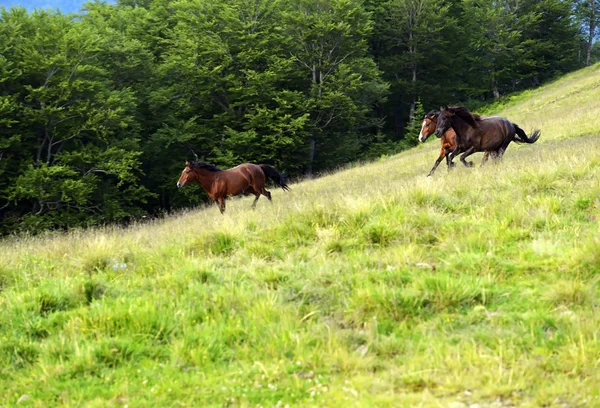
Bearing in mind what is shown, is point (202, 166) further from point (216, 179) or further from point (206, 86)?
point (206, 86)

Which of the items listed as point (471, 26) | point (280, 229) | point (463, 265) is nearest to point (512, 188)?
point (463, 265)

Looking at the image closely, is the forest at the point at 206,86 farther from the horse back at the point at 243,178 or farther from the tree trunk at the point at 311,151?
the horse back at the point at 243,178

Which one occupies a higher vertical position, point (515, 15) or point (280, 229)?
point (515, 15)

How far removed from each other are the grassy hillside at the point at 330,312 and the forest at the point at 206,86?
962 inches

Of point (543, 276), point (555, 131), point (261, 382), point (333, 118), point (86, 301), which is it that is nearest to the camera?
point (261, 382)

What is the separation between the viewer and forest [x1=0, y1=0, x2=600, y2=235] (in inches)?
1179

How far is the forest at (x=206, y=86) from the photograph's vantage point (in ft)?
98.2

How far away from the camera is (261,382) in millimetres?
4004

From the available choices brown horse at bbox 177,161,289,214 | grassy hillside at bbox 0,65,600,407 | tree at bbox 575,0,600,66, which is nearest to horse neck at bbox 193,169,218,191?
brown horse at bbox 177,161,289,214

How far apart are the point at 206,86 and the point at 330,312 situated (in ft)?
117

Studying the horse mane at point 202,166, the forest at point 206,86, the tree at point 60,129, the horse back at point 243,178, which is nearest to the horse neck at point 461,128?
the horse back at point 243,178

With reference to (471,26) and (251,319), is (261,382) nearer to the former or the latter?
(251,319)

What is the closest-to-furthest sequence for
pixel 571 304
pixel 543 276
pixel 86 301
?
pixel 571 304, pixel 543 276, pixel 86 301

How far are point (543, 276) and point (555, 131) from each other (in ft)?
58.2
